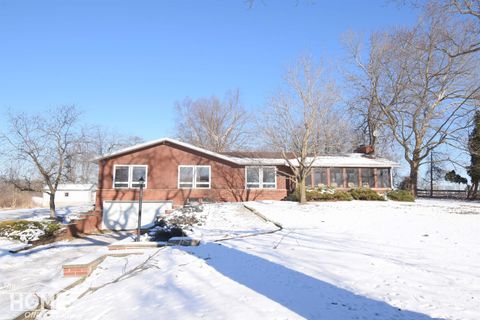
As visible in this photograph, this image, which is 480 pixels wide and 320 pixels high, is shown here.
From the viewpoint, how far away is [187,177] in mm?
21109

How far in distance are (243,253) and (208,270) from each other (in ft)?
4.54

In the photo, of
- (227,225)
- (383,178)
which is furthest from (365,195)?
(227,225)

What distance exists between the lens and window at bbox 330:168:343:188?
22297mm

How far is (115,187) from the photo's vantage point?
2052cm

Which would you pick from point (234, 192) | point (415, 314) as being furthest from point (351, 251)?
point (234, 192)

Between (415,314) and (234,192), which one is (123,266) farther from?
(234,192)

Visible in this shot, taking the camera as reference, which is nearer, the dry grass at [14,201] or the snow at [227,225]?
the snow at [227,225]

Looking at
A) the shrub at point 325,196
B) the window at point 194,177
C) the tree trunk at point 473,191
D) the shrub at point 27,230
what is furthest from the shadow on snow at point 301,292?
the tree trunk at point 473,191

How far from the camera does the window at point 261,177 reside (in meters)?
21.8

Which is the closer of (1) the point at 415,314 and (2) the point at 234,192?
→ (1) the point at 415,314

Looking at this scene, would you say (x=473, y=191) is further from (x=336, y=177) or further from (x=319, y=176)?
(x=319, y=176)

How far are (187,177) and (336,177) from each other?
10.7 metres

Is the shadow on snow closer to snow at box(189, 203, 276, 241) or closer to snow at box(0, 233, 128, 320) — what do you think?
snow at box(189, 203, 276, 241)

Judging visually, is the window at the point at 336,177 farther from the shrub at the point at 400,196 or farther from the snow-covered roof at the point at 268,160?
the shrub at the point at 400,196
